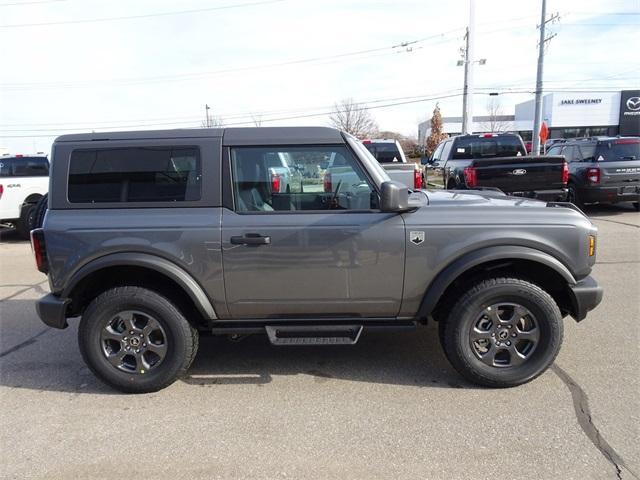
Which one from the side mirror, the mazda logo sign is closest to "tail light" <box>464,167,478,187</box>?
the side mirror

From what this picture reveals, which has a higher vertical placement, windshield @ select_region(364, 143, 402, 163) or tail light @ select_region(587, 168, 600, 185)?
windshield @ select_region(364, 143, 402, 163)

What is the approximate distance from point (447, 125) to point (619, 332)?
2788 inches

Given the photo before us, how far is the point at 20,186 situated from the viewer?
1002 centimetres

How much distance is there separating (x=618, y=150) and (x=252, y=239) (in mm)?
11086

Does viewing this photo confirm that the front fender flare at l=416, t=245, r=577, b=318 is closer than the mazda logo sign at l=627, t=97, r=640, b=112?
Yes

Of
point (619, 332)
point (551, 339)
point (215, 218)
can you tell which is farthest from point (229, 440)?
point (619, 332)

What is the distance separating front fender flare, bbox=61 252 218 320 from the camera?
338 centimetres

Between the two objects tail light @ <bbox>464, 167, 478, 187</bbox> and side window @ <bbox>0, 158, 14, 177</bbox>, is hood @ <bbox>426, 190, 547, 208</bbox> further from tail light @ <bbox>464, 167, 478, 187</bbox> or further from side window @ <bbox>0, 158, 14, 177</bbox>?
side window @ <bbox>0, 158, 14, 177</bbox>

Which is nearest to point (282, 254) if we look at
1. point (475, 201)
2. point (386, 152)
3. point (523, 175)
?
point (475, 201)

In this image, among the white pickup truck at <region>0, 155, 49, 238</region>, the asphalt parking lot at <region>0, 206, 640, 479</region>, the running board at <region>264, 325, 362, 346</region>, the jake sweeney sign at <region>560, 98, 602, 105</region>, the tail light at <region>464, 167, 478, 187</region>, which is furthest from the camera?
the jake sweeney sign at <region>560, 98, 602, 105</region>

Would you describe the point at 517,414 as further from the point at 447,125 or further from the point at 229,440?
the point at 447,125

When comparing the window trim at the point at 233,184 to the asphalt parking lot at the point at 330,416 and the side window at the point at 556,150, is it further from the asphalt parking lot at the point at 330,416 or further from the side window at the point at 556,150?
the side window at the point at 556,150

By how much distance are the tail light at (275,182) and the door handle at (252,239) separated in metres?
0.38

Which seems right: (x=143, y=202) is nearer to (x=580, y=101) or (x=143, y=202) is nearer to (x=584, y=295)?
(x=584, y=295)
